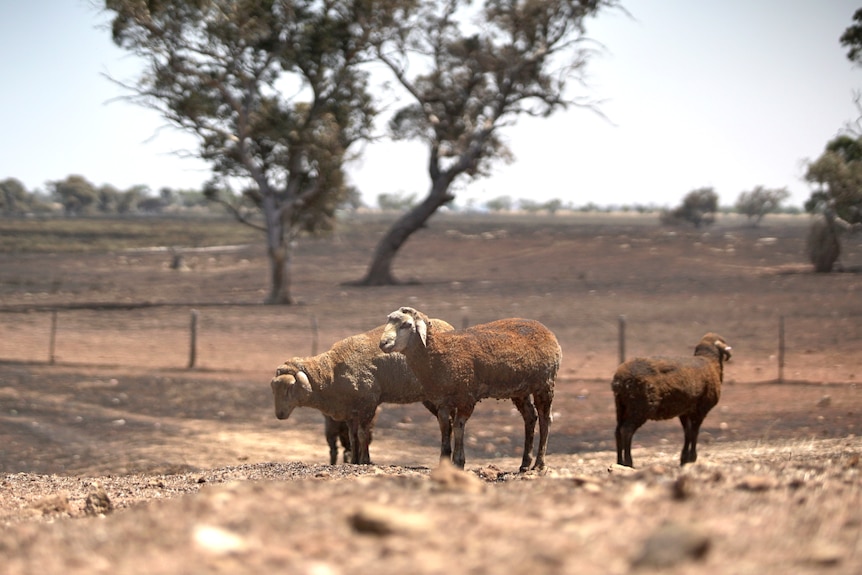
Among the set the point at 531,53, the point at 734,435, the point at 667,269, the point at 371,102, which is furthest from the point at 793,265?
the point at 734,435

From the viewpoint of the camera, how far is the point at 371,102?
128 feet

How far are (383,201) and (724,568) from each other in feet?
593

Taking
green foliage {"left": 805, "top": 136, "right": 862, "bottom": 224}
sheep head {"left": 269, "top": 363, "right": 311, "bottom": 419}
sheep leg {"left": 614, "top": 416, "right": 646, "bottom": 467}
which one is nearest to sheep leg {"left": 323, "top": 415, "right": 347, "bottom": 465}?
sheep head {"left": 269, "top": 363, "right": 311, "bottom": 419}

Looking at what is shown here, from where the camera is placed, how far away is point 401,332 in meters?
9.78

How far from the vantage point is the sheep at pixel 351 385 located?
38.2 feet

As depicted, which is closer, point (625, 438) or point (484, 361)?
point (484, 361)

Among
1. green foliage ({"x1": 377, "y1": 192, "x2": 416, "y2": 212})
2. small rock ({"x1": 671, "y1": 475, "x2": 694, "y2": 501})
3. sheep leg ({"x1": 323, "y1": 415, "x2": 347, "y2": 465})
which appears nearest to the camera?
small rock ({"x1": 671, "y1": 475, "x2": 694, "y2": 501})

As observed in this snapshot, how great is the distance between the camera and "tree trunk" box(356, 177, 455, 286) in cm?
4306

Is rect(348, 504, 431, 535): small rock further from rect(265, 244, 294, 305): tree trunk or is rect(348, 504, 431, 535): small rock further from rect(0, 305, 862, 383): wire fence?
rect(265, 244, 294, 305): tree trunk

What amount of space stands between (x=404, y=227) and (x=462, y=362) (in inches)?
1344

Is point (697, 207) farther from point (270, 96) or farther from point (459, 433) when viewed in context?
point (459, 433)

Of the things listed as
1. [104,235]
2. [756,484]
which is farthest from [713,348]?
[104,235]

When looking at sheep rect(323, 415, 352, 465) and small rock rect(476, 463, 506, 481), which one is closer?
small rock rect(476, 463, 506, 481)

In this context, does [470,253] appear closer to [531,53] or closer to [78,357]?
[531,53]
